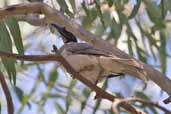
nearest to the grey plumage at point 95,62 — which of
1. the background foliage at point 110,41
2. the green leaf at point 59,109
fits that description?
the background foliage at point 110,41

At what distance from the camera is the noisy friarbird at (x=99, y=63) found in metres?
0.93

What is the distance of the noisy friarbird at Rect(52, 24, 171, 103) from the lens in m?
0.93

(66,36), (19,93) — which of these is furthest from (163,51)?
(66,36)

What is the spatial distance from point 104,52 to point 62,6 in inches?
16.9

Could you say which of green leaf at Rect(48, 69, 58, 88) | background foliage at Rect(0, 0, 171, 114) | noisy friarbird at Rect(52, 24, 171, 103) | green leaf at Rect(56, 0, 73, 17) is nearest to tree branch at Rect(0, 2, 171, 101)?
noisy friarbird at Rect(52, 24, 171, 103)

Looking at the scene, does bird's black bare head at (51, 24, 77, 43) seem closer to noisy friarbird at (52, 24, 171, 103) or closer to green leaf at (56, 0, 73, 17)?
noisy friarbird at (52, 24, 171, 103)

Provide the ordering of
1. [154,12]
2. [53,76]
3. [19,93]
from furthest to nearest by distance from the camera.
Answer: [53,76] → [154,12] → [19,93]

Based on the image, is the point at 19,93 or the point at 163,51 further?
the point at 163,51

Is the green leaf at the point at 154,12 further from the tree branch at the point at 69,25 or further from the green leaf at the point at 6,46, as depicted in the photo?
the tree branch at the point at 69,25

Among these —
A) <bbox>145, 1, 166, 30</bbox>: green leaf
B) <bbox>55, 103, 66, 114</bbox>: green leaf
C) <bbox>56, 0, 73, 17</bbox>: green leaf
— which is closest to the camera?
<bbox>56, 0, 73, 17</bbox>: green leaf

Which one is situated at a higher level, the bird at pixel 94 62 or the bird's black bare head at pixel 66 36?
the bird's black bare head at pixel 66 36

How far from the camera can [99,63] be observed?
39.9 inches

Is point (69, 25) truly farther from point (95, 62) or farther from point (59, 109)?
point (59, 109)

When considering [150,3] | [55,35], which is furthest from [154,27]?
[55,35]
